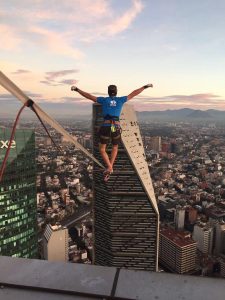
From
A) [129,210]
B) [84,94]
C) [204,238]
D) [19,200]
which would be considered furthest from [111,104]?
[204,238]

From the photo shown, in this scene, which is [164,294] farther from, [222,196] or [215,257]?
[222,196]

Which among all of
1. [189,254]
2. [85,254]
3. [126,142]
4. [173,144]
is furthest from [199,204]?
[173,144]

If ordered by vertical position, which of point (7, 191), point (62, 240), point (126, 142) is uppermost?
point (126, 142)

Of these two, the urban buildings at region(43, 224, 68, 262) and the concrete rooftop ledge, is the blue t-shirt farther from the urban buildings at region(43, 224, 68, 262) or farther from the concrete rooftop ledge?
the urban buildings at region(43, 224, 68, 262)

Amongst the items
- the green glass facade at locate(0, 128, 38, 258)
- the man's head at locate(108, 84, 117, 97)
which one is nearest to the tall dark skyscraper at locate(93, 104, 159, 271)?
the green glass facade at locate(0, 128, 38, 258)

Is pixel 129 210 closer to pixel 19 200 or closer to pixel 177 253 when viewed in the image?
pixel 177 253

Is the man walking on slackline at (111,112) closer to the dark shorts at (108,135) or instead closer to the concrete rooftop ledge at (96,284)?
the dark shorts at (108,135)
